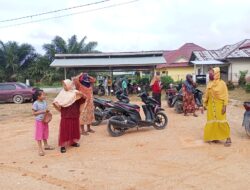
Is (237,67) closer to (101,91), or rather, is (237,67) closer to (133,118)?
(101,91)

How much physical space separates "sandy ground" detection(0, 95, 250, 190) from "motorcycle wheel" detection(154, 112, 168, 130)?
35cm

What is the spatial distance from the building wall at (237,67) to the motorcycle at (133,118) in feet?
78.0

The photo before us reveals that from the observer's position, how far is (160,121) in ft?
34.7

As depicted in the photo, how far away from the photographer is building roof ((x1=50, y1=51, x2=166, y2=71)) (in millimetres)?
26969

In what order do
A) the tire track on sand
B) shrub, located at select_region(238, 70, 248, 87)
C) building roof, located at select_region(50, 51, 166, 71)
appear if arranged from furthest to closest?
shrub, located at select_region(238, 70, 248, 87) → building roof, located at select_region(50, 51, 166, 71) → the tire track on sand

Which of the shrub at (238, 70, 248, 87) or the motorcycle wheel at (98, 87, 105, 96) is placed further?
the shrub at (238, 70, 248, 87)

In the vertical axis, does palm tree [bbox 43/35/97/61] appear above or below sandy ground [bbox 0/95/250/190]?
above

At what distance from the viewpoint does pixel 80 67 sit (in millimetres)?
28109

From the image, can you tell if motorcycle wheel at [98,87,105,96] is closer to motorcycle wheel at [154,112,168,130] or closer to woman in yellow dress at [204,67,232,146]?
motorcycle wheel at [154,112,168,130]

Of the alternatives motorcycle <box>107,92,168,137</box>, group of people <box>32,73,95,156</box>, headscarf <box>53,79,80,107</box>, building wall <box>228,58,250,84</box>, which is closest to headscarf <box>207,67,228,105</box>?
motorcycle <box>107,92,168,137</box>

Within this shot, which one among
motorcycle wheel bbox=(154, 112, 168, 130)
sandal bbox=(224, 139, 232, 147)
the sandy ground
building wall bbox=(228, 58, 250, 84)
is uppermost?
building wall bbox=(228, 58, 250, 84)

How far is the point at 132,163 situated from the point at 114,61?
840 inches

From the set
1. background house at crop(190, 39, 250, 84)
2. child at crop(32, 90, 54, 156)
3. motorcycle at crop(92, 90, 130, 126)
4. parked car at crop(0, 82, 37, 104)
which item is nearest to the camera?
child at crop(32, 90, 54, 156)

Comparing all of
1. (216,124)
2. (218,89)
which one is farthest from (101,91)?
(218,89)
